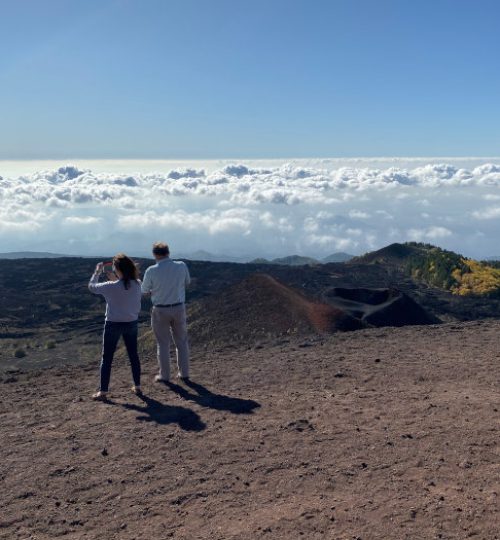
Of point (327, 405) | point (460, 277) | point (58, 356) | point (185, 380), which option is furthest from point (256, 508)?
point (460, 277)

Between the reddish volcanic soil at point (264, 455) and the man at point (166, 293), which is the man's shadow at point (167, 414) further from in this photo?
the man at point (166, 293)

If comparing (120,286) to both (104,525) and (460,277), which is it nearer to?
(104,525)

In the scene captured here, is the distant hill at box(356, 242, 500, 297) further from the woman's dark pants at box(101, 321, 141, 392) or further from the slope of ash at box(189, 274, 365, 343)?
the woman's dark pants at box(101, 321, 141, 392)

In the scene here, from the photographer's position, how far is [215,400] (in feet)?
29.5

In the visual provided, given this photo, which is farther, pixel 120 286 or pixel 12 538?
pixel 120 286

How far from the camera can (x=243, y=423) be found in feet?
26.1

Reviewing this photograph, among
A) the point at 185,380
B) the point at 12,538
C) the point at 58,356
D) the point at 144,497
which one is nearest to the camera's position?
the point at 12,538

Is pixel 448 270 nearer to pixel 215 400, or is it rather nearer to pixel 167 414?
pixel 215 400

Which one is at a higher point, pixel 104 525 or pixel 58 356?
pixel 104 525

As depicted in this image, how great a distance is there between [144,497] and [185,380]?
4104 millimetres

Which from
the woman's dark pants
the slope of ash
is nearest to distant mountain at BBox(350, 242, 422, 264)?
the slope of ash

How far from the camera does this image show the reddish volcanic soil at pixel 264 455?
5.46 m

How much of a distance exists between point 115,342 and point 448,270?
3539cm

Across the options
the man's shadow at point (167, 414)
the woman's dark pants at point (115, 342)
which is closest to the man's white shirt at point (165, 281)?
the woman's dark pants at point (115, 342)
